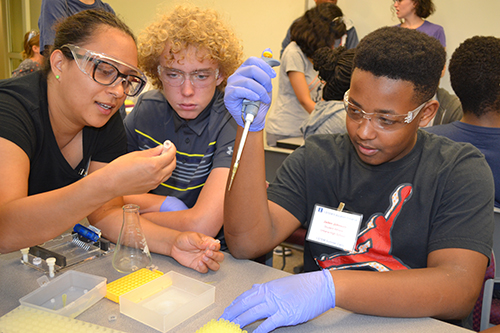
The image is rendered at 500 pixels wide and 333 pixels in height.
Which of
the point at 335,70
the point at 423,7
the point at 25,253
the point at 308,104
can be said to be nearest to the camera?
the point at 25,253

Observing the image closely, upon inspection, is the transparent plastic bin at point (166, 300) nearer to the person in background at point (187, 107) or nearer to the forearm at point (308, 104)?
the person in background at point (187, 107)

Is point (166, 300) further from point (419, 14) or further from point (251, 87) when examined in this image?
point (419, 14)

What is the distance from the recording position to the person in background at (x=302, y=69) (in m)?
3.12

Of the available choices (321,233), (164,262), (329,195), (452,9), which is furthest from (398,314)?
(452,9)

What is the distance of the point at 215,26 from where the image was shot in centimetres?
169

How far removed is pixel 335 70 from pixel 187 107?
98cm

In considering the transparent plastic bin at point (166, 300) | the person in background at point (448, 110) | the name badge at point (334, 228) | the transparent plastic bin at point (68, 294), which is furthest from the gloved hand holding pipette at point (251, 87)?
the person in background at point (448, 110)

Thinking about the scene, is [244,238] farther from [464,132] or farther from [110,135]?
[464,132]

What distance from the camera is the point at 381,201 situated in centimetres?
129

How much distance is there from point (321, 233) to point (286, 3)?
4.21 metres

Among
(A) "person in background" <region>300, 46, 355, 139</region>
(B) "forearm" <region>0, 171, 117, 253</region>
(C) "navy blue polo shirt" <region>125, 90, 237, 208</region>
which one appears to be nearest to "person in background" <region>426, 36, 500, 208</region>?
(A) "person in background" <region>300, 46, 355, 139</region>

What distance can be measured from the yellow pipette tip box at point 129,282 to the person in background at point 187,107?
0.39m

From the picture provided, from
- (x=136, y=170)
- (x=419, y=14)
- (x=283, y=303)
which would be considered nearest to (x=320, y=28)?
(x=419, y=14)

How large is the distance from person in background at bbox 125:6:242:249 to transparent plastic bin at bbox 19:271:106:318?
0.48 meters
